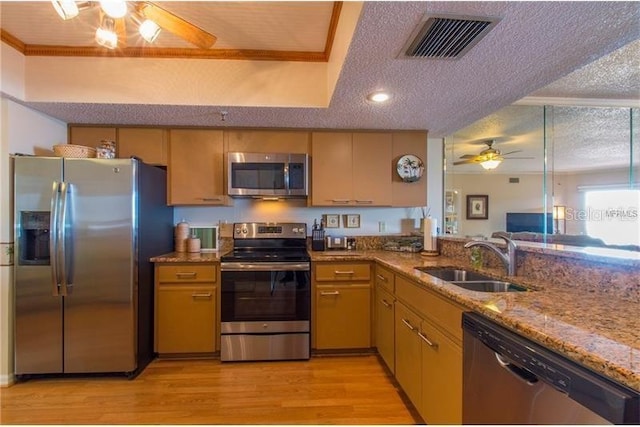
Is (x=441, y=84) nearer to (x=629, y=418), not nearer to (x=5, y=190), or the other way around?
(x=629, y=418)

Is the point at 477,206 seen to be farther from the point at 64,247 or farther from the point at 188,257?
the point at 64,247

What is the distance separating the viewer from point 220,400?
2.02 meters

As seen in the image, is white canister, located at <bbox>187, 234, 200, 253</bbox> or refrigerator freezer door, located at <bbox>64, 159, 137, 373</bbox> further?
white canister, located at <bbox>187, 234, 200, 253</bbox>

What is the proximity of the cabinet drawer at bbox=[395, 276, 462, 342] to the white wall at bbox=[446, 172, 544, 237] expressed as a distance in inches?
185

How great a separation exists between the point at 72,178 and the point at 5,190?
485mm

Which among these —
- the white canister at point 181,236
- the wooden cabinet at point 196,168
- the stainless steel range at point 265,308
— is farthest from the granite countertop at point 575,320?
the white canister at point 181,236

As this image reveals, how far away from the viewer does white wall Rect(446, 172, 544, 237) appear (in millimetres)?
6062

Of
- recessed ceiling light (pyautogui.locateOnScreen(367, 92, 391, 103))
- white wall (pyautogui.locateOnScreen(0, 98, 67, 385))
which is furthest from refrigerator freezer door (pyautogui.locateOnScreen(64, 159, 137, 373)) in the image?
recessed ceiling light (pyautogui.locateOnScreen(367, 92, 391, 103))

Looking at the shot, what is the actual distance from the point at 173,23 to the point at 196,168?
1.54 m

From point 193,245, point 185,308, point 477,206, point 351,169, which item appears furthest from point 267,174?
point 477,206

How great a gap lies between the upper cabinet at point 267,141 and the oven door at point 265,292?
1.07 meters

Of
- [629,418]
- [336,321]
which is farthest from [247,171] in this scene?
[629,418]

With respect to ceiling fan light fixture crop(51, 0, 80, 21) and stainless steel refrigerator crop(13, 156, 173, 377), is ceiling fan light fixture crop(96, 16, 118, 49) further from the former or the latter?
stainless steel refrigerator crop(13, 156, 173, 377)

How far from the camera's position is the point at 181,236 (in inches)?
116
